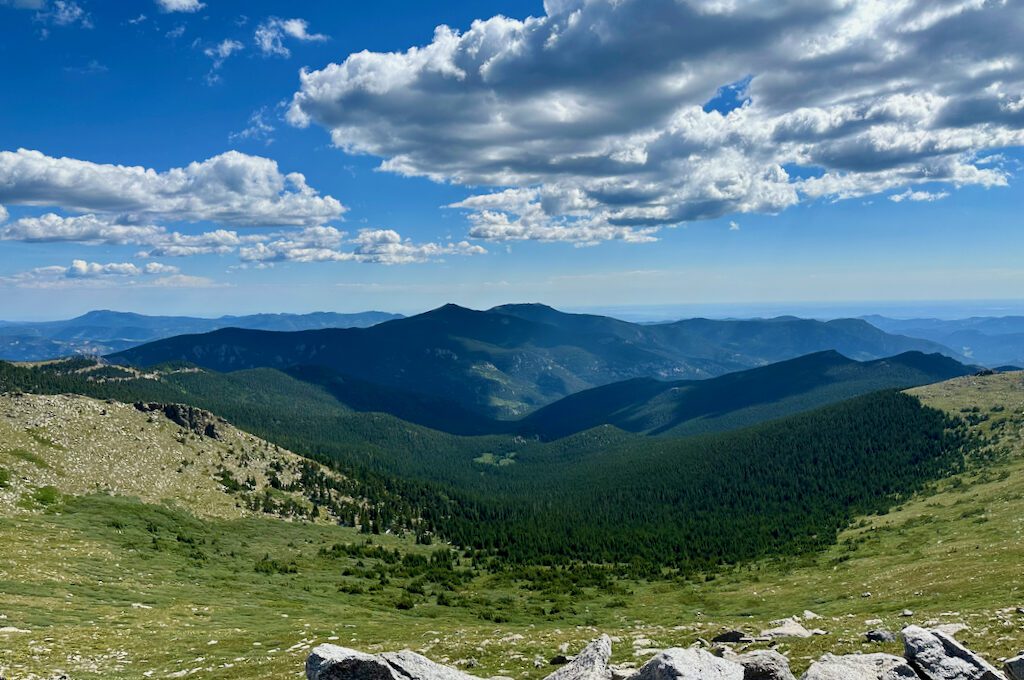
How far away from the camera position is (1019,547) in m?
69.1

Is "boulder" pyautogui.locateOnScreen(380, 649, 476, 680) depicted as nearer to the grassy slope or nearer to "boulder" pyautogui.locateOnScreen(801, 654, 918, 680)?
the grassy slope

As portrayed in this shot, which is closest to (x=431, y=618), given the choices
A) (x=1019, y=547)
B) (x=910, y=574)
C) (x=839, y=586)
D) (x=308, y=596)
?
(x=308, y=596)

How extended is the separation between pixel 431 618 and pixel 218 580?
3847 centimetres

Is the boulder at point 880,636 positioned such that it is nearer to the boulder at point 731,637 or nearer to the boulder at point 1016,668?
the boulder at point 731,637

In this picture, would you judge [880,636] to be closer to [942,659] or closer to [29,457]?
[942,659]

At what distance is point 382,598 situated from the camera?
9331cm

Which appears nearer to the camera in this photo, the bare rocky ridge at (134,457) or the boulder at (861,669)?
the boulder at (861,669)

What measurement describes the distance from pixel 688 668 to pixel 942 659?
39.1 feet

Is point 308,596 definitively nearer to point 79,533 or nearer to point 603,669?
point 79,533

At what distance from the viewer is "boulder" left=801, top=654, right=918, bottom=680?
2219 cm

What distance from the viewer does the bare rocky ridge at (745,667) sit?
22.4 m

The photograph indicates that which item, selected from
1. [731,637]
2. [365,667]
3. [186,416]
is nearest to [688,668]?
[365,667]

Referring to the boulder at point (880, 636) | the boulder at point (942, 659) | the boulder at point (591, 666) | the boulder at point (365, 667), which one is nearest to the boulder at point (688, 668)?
the boulder at point (591, 666)

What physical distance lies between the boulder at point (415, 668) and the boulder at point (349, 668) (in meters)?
0.39
